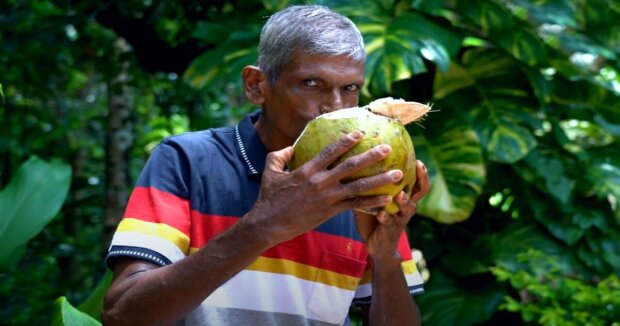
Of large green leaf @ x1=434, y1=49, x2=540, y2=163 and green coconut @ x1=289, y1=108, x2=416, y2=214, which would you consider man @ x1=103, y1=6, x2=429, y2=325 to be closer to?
green coconut @ x1=289, y1=108, x2=416, y2=214

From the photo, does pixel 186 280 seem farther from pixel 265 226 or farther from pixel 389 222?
pixel 389 222

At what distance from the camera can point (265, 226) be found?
5.21 ft

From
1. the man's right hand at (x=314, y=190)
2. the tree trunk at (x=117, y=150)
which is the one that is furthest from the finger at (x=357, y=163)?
the tree trunk at (x=117, y=150)

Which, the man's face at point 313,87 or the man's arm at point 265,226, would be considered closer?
the man's arm at point 265,226

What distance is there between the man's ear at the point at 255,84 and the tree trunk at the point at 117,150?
3.12 meters

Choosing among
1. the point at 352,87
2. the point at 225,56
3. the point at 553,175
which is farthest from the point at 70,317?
the point at 553,175

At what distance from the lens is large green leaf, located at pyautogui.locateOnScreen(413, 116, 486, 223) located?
378 cm

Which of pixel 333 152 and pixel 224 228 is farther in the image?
pixel 224 228

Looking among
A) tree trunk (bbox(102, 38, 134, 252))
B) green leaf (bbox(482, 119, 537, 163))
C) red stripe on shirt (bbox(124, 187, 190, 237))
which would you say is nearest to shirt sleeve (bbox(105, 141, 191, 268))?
red stripe on shirt (bbox(124, 187, 190, 237))

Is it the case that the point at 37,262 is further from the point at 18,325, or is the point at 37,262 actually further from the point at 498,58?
the point at 498,58

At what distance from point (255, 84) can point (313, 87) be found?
0.19 m

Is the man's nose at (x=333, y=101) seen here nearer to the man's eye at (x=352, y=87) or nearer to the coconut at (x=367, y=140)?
the man's eye at (x=352, y=87)

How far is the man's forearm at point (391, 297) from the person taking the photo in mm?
1954

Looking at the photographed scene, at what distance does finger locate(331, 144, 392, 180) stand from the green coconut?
0.05 metres
